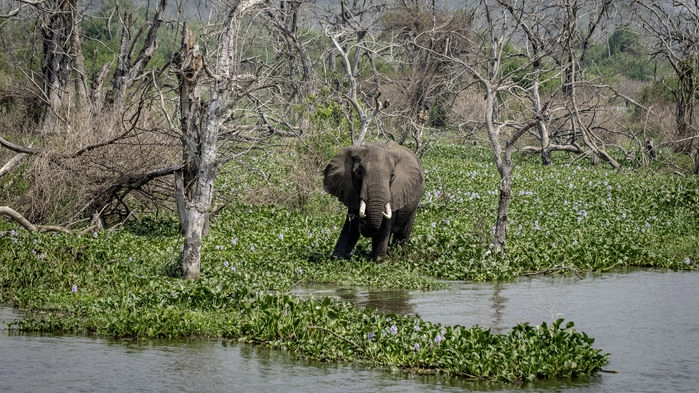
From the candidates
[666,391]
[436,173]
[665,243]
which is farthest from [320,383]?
[436,173]

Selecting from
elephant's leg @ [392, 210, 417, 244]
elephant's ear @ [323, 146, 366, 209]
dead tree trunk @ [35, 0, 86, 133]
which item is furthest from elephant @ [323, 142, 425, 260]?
dead tree trunk @ [35, 0, 86, 133]

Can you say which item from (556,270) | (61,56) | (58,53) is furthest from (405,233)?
(61,56)

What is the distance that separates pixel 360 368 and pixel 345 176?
7415mm

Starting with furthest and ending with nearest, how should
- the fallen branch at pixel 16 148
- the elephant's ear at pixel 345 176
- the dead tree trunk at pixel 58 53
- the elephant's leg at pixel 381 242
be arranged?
the dead tree trunk at pixel 58 53, the fallen branch at pixel 16 148, the elephant's ear at pixel 345 176, the elephant's leg at pixel 381 242

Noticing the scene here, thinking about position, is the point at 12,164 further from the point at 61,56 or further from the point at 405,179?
the point at 61,56

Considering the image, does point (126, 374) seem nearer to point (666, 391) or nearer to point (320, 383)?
point (320, 383)

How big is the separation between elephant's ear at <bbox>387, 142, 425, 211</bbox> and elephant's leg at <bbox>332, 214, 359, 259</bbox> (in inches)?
30.4

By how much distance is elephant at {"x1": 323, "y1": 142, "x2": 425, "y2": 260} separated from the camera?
17234 millimetres

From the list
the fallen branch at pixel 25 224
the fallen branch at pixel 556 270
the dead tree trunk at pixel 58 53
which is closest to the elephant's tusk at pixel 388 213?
the fallen branch at pixel 556 270

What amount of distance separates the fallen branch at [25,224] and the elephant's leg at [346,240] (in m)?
4.47

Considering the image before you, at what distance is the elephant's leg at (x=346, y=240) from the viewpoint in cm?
1784

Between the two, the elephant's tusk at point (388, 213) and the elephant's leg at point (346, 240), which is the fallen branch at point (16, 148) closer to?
the elephant's leg at point (346, 240)

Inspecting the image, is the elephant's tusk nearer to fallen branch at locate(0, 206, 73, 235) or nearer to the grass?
the grass

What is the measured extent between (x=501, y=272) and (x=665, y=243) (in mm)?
4752
